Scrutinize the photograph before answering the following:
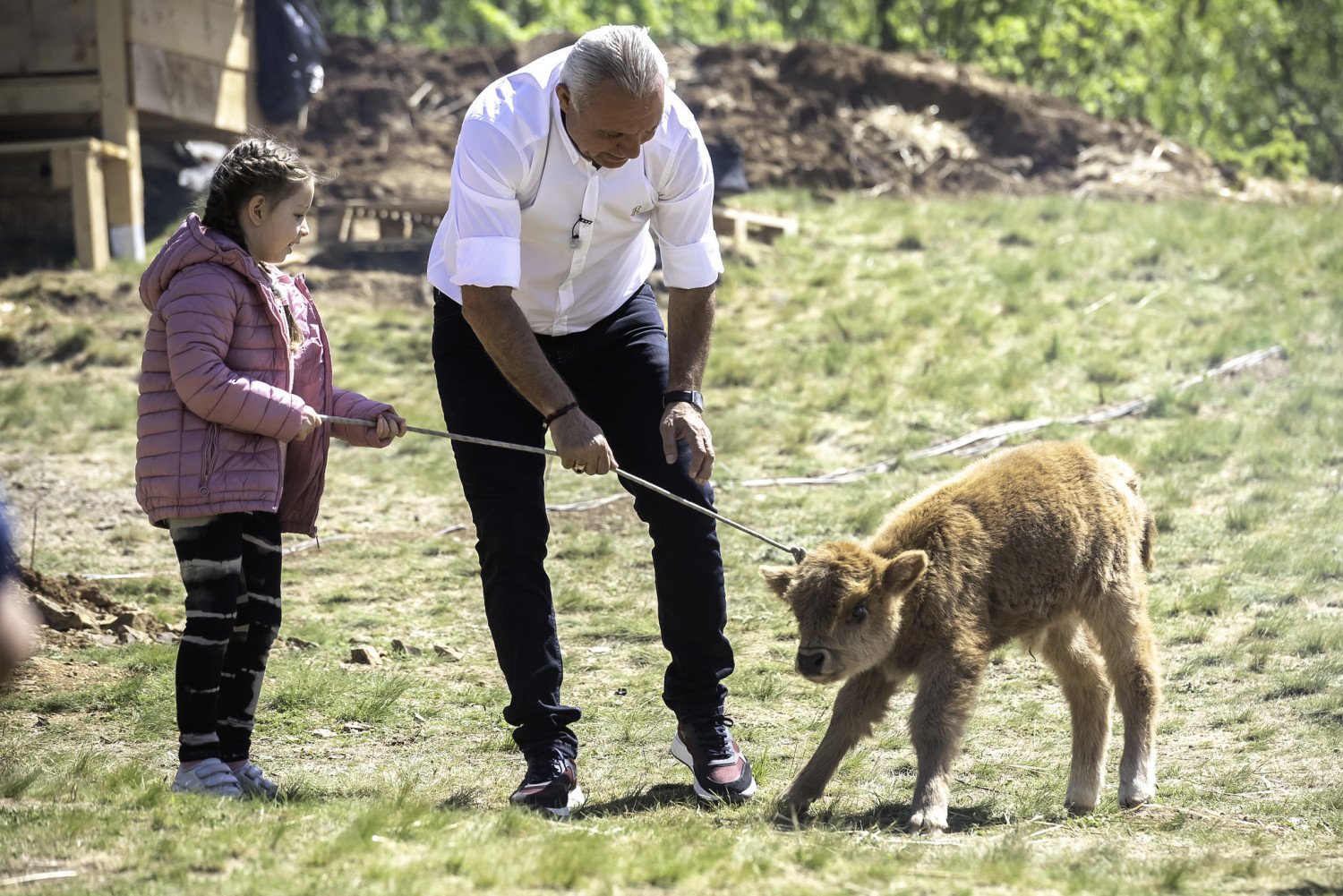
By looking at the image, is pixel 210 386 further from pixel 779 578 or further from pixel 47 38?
pixel 47 38

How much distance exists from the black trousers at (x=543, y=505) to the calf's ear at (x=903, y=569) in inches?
23.4

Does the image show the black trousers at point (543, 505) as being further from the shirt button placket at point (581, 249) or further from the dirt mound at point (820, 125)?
the dirt mound at point (820, 125)

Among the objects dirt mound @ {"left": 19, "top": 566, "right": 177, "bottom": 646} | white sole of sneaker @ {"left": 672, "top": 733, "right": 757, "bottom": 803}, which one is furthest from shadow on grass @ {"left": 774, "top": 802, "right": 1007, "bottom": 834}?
dirt mound @ {"left": 19, "top": 566, "right": 177, "bottom": 646}

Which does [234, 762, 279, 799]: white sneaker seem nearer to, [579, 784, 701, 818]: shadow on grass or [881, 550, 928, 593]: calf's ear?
[579, 784, 701, 818]: shadow on grass

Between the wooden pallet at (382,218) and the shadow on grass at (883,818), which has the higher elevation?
the wooden pallet at (382,218)

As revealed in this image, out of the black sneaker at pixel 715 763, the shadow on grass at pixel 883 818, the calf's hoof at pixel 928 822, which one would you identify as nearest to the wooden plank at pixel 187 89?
the black sneaker at pixel 715 763

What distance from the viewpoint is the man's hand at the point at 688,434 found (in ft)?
16.5

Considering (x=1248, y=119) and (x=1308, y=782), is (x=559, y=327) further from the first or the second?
(x=1248, y=119)

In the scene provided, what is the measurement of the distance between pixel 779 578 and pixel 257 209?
7.53 ft

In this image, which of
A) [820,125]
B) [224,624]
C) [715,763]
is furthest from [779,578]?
[820,125]

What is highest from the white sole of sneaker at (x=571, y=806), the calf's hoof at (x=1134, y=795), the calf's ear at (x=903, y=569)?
the calf's ear at (x=903, y=569)

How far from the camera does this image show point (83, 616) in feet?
23.2

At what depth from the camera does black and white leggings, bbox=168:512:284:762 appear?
15.8 ft

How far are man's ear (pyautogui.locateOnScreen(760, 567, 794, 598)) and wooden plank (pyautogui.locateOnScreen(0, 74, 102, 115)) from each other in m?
10.1
